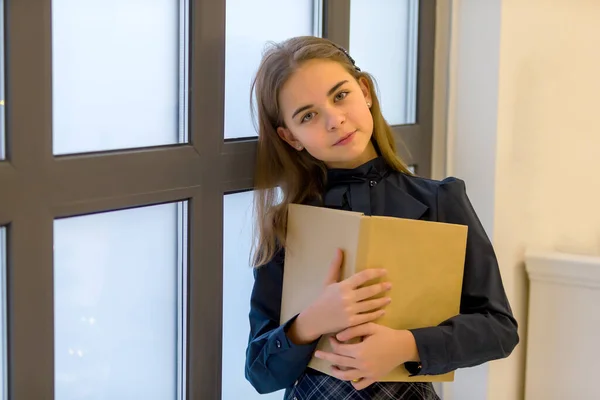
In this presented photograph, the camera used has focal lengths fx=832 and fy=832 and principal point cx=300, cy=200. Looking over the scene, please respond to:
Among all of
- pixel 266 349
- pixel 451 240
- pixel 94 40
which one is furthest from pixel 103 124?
pixel 451 240

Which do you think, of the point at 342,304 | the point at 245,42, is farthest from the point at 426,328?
the point at 245,42

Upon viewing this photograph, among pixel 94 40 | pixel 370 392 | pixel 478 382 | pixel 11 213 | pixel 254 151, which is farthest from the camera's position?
pixel 478 382

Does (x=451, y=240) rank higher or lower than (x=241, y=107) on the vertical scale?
lower

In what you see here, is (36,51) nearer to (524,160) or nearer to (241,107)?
(241,107)

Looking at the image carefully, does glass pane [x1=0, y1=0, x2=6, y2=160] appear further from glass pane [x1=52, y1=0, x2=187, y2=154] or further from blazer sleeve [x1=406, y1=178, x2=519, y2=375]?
blazer sleeve [x1=406, y1=178, x2=519, y2=375]

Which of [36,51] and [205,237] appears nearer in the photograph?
Result: [36,51]

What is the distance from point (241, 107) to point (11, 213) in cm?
52

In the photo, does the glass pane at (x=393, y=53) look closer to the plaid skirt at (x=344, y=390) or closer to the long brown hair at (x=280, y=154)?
the long brown hair at (x=280, y=154)

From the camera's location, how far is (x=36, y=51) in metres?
1.03

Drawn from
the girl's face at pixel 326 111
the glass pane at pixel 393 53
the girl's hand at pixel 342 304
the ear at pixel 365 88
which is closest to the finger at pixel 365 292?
the girl's hand at pixel 342 304

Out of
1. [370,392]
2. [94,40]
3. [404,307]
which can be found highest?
[94,40]

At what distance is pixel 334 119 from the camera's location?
1.24 meters

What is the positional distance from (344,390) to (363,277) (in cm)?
22

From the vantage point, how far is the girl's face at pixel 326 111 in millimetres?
1252
